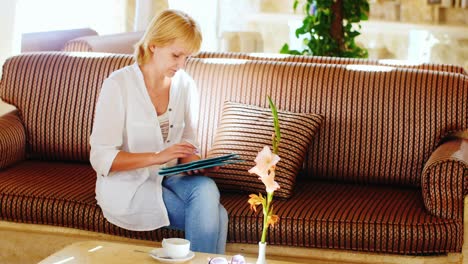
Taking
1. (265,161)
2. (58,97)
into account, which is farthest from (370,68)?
(265,161)

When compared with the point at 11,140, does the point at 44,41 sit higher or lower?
higher

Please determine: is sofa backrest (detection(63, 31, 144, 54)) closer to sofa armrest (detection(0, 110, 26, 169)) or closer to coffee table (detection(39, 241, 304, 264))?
sofa armrest (detection(0, 110, 26, 169))

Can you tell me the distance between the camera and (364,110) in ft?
11.8

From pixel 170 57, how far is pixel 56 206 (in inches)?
27.1

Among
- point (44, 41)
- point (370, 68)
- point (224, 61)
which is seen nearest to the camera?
point (370, 68)

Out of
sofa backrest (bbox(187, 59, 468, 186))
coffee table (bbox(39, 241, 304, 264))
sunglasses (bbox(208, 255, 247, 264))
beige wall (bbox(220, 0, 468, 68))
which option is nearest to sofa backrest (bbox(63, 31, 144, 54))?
sofa backrest (bbox(187, 59, 468, 186))

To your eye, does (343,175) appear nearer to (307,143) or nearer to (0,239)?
(307,143)

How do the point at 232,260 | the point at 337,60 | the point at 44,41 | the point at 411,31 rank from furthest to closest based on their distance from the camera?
the point at 411,31
the point at 44,41
the point at 337,60
the point at 232,260

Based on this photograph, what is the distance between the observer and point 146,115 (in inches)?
125

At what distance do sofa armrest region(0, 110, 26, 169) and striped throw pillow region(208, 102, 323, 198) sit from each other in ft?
2.61

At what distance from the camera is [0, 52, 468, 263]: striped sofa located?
311cm

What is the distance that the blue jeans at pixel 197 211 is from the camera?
2963mm

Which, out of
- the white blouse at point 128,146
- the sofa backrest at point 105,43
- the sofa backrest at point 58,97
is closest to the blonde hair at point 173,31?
the white blouse at point 128,146

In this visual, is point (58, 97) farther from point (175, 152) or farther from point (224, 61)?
point (175, 152)
